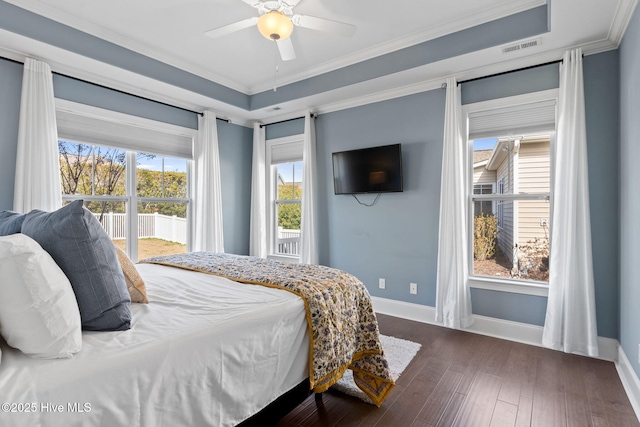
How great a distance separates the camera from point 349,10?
9.11ft

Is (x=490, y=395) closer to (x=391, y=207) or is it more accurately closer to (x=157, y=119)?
(x=391, y=207)

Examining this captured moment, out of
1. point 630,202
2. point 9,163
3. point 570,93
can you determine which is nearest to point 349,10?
point 570,93

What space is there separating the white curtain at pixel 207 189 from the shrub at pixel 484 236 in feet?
10.3

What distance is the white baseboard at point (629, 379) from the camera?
2.02m

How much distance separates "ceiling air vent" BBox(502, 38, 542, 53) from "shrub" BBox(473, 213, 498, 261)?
5.09ft

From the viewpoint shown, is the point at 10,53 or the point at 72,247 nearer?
the point at 72,247

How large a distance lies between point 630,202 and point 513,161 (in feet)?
3.56

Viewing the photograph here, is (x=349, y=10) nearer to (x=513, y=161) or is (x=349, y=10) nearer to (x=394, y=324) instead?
(x=513, y=161)

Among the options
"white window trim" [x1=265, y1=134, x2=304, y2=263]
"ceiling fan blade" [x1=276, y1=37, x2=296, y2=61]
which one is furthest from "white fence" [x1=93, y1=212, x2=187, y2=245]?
"ceiling fan blade" [x1=276, y1=37, x2=296, y2=61]

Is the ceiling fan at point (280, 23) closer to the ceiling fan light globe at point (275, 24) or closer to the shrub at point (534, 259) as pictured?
the ceiling fan light globe at point (275, 24)

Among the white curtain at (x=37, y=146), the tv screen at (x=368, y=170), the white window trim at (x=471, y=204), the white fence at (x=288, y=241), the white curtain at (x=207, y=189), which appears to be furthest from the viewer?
the white fence at (x=288, y=241)

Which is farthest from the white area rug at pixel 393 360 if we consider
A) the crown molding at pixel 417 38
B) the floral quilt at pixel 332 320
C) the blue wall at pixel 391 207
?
the crown molding at pixel 417 38

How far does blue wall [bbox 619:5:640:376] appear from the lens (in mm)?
2143

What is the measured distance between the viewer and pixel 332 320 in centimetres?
175
